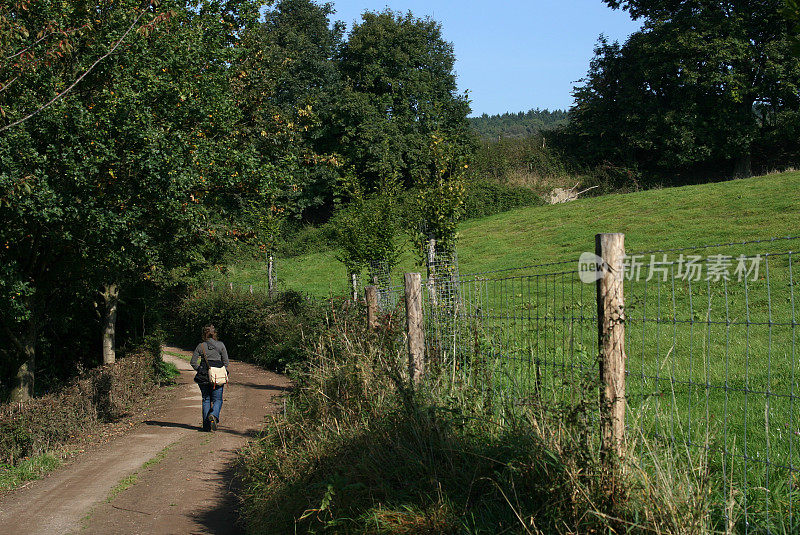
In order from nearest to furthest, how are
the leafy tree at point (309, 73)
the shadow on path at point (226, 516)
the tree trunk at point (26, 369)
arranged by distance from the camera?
the shadow on path at point (226, 516) → the tree trunk at point (26, 369) → the leafy tree at point (309, 73)

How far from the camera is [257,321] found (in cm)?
2089

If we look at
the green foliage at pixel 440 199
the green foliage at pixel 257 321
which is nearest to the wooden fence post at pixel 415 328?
the green foliage at pixel 440 199

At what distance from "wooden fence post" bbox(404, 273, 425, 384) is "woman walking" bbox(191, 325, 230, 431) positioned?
212 inches

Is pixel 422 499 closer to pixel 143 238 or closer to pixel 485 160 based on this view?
pixel 143 238

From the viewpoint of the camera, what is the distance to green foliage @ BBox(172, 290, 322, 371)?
18047mm

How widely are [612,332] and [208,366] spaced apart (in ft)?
27.4

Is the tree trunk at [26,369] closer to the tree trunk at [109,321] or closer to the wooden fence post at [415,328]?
the tree trunk at [109,321]

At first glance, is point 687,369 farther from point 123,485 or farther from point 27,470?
point 27,470

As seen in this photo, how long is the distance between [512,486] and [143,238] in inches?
345

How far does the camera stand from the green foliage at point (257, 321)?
1805 centimetres

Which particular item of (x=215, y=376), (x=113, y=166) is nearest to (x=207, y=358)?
(x=215, y=376)

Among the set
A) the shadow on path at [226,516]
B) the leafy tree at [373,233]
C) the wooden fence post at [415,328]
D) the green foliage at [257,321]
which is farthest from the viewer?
A: the green foliage at [257,321]

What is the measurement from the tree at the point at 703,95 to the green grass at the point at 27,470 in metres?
34.0

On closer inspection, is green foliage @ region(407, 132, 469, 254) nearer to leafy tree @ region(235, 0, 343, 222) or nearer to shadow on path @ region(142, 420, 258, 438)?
shadow on path @ region(142, 420, 258, 438)
